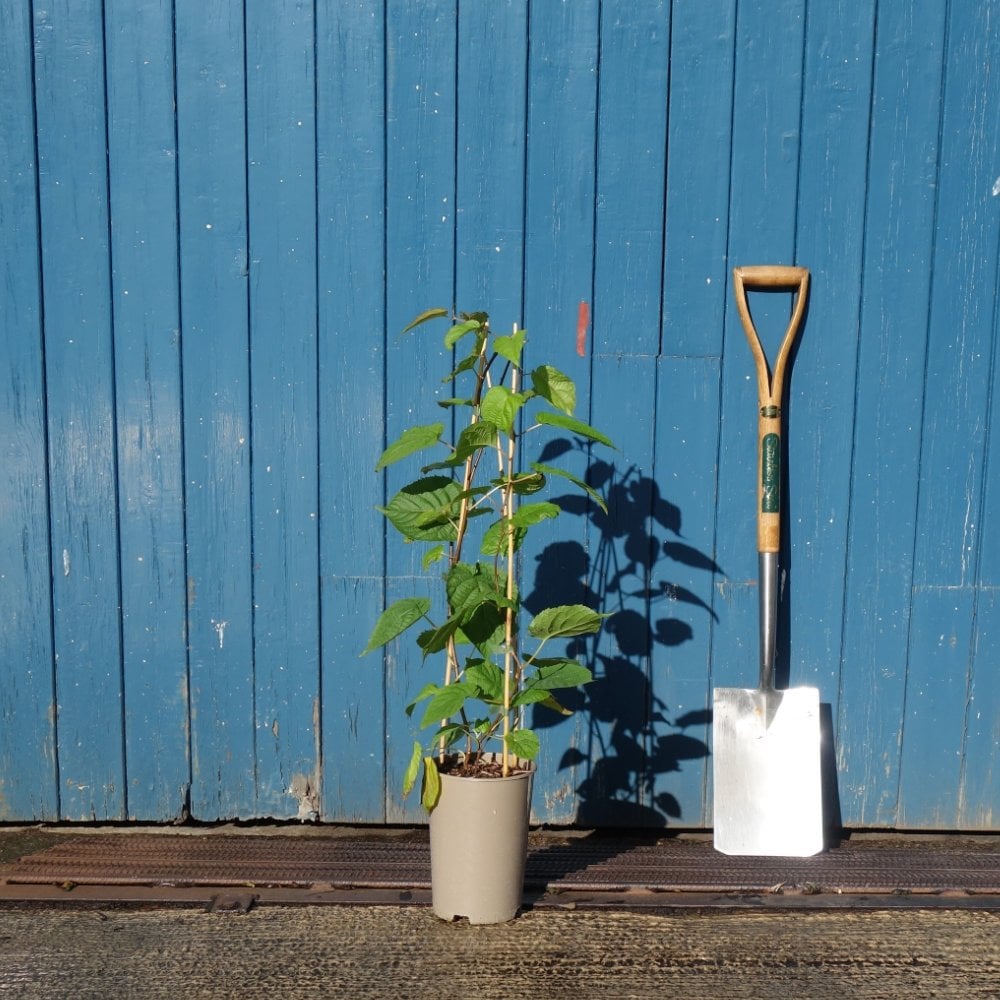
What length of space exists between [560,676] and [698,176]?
43.2 inches

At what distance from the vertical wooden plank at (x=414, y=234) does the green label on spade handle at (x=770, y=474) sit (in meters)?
0.69

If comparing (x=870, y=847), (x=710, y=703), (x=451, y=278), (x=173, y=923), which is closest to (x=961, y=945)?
(x=870, y=847)

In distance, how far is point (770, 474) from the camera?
7.47 ft

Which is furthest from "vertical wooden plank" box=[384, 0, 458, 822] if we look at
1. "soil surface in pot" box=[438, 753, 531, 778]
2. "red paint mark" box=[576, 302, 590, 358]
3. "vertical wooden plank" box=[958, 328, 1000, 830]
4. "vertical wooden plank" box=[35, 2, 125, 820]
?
"vertical wooden plank" box=[958, 328, 1000, 830]

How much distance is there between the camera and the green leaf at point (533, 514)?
189 cm

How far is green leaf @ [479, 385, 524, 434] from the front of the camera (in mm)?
1840

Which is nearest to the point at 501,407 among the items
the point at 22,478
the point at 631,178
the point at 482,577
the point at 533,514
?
the point at 533,514

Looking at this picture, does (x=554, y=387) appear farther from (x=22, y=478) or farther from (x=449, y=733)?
(x=22, y=478)

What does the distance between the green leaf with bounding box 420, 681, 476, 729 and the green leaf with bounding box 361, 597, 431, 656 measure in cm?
13

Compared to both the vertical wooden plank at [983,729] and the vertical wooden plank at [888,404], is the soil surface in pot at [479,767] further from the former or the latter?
the vertical wooden plank at [983,729]

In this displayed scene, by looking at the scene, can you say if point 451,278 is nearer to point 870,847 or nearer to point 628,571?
point 628,571

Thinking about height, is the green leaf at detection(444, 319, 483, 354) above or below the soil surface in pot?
above

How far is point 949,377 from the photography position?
2.38m

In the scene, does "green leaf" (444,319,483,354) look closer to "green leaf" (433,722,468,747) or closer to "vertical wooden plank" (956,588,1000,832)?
"green leaf" (433,722,468,747)
